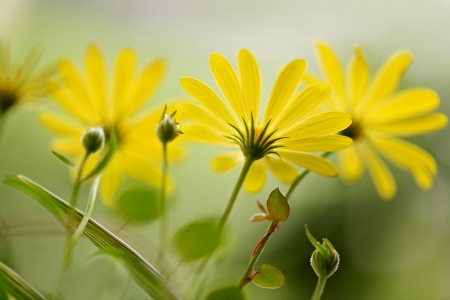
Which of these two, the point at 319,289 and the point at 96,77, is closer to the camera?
the point at 319,289

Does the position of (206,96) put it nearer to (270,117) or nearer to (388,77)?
(270,117)

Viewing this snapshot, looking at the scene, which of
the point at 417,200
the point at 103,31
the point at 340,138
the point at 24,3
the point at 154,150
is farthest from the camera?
the point at 103,31

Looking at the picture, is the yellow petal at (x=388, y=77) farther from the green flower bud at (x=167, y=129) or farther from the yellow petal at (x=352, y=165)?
the green flower bud at (x=167, y=129)

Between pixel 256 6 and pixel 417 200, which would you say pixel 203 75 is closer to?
pixel 256 6

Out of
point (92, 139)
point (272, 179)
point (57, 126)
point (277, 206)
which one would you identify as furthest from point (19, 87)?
point (272, 179)

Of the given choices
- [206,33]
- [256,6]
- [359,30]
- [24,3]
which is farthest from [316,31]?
[24,3]

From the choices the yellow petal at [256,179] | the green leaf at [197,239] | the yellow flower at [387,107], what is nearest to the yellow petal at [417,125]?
the yellow flower at [387,107]
